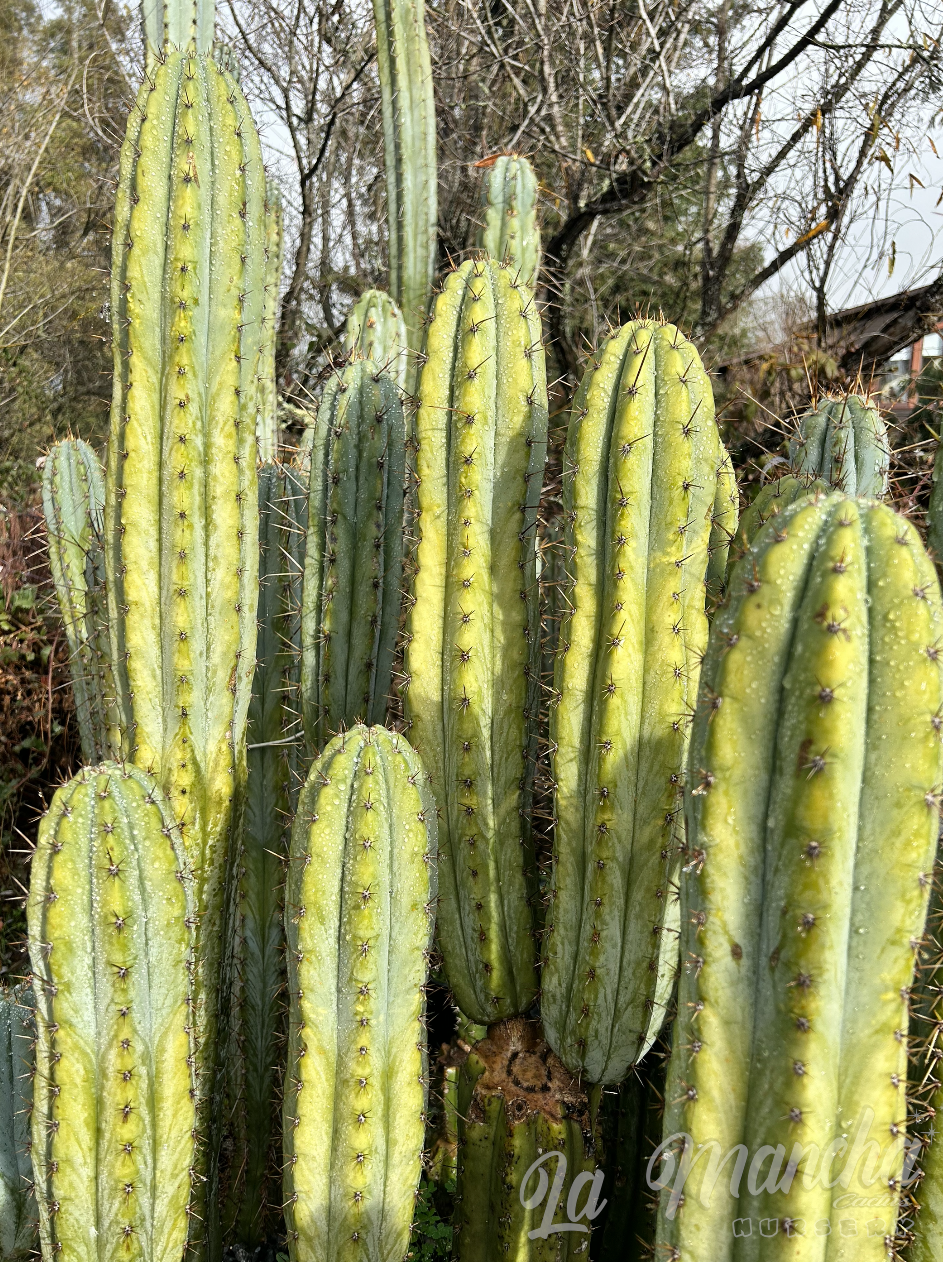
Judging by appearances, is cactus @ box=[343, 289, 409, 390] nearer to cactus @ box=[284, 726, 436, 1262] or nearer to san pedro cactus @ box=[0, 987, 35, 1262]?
cactus @ box=[284, 726, 436, 1262]

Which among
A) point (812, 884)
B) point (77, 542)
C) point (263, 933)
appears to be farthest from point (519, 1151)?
point (77, 542)

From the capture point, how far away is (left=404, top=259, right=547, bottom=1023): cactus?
7.00ft

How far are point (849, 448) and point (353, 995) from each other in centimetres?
178

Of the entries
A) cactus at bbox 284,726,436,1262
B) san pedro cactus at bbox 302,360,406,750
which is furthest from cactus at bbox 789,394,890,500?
cactus at bbox 284,726,436,1262

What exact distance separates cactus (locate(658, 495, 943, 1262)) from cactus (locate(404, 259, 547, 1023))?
832 mm

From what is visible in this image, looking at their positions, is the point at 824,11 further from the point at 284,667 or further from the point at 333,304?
the point at 284,667

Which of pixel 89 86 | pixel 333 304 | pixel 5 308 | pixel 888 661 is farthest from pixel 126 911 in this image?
pixel 89 86

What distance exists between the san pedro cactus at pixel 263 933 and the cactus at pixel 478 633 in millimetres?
645

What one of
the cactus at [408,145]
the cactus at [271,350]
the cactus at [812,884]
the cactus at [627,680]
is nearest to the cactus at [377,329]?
the cactus at [271,350]

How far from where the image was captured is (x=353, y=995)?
1.81m

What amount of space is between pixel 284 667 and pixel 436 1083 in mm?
1478

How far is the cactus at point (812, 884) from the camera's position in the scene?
4.10ft

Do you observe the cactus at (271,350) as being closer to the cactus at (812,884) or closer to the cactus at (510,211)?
the cactus at (510,211)

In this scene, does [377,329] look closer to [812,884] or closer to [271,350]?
[271,350]
